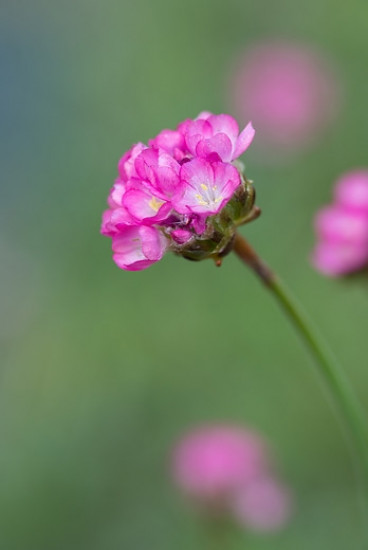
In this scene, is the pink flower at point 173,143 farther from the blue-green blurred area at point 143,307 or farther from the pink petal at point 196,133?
the blue-green blurred area at point 143,307

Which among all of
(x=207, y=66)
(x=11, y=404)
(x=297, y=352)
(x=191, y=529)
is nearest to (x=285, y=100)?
(x=207, y=66)

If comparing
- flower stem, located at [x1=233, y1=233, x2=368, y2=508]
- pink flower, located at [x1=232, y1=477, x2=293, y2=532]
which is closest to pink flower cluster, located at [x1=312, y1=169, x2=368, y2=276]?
flower stem, located at [x1=233, y1=233, x2=368, y2=508]

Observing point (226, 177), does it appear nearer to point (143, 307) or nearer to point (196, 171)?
point (196, 171)

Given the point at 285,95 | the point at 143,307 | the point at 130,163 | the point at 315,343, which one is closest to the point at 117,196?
the point at 130,163

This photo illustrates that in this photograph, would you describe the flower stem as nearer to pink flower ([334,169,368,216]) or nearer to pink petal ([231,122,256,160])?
pink petal ([231,122,256,160])

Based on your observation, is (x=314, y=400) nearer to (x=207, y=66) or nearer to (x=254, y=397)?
(x=254, y=397)
